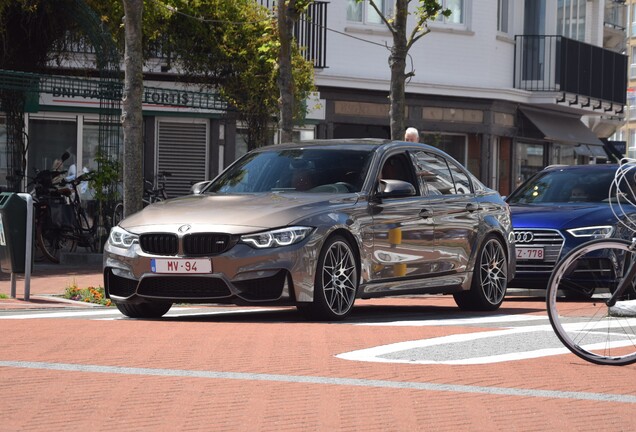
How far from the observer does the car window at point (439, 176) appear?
1390 centimetres

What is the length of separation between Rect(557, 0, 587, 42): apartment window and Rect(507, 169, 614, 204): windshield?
23.5 metres

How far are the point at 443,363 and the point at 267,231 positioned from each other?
2984 millimetres

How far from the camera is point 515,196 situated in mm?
18656

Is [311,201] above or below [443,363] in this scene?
above

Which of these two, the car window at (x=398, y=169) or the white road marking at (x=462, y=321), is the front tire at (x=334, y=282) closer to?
the white road marking at (x=462, y=321)

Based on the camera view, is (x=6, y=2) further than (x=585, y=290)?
Yes

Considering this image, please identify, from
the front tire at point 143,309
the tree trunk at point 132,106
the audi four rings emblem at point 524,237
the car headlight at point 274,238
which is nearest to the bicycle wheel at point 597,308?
the car headlight at point 274,238

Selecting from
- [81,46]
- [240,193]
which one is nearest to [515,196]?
[240,193]

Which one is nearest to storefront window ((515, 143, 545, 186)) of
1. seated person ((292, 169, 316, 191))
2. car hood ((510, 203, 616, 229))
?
car hood ((510, 203, 616, 229))

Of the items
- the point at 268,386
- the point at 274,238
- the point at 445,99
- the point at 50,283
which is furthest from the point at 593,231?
the point at 445,99

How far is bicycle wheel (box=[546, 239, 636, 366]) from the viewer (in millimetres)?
9008

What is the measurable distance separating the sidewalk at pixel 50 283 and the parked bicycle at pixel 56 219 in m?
0.38

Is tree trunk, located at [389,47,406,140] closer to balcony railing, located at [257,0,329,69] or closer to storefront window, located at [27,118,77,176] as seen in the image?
storefront window, located at [27,118,77,176]

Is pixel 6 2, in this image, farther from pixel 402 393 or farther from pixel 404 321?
pixel 402 393
